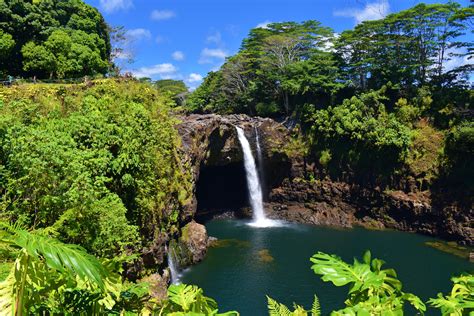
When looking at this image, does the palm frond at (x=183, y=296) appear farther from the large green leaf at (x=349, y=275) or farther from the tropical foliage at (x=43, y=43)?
the tropical foliage at (x=43, y=43)

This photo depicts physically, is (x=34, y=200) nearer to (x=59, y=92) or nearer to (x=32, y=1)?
(x=59, y=92)

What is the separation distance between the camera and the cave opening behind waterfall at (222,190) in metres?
31.2

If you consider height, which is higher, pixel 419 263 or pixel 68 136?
pixel 68 136

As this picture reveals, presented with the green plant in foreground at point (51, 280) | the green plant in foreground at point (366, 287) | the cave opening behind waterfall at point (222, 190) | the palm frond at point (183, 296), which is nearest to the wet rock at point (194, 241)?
the cave opening behind waterfall at point (222, 190)

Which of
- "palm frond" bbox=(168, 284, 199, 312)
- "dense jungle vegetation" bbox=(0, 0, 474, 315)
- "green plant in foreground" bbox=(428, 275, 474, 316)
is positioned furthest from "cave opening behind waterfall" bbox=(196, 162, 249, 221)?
"green plant in foreground" bbox=(428, 275, 474, 316)

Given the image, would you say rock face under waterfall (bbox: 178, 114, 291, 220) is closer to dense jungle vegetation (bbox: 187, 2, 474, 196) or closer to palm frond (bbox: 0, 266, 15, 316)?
dense jungle vegetation (bbox: 187, 2, 474, 196)

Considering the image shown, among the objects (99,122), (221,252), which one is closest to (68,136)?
(99,122)

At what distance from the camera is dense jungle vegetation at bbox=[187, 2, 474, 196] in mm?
26719

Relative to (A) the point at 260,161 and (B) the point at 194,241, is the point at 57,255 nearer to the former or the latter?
(B) the point at 194,241

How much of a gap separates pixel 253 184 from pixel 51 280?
93.1ft

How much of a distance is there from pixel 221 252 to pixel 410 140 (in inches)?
623

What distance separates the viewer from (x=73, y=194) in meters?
9.17

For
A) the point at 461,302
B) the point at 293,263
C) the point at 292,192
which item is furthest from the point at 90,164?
the point at 292,192

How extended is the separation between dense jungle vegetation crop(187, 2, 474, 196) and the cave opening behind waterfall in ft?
19.2
